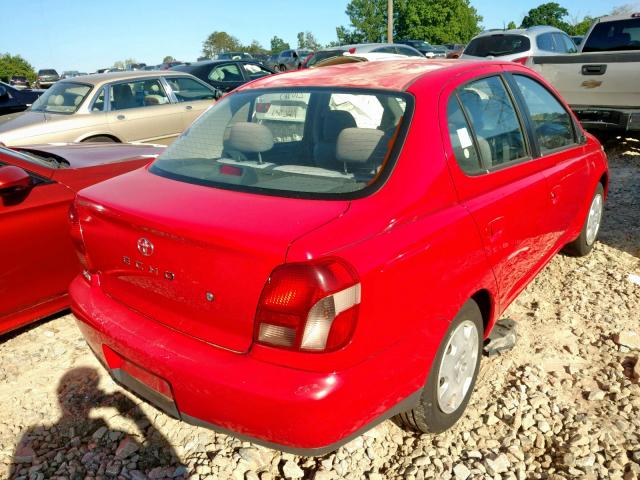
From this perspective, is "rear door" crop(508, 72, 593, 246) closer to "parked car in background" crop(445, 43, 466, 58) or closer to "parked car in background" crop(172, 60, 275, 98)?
"parked car in background" crop(172, 60, 275, 98)

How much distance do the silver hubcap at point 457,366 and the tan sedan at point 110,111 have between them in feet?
20.1

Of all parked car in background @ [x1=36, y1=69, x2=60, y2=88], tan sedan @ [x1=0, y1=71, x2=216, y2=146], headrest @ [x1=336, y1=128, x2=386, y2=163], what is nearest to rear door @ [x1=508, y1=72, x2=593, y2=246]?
headrest @ [x1=336, y1=128, x2=386, y2=163]

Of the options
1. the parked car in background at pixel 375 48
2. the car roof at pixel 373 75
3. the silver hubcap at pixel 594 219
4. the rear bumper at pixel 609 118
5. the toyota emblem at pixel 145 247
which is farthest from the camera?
the parked car in background at pixel 375 48

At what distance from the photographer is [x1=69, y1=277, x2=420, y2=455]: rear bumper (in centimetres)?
179

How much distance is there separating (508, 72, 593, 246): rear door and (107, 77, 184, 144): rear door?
5813 millimetres

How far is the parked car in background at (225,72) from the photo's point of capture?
11.9 meters

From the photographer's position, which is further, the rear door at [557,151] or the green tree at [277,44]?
the green tree at [277,44]

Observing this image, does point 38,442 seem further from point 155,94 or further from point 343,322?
point 155,94

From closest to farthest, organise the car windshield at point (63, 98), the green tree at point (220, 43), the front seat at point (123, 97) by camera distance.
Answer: the car windshield at point (63, 98), the front seat at point (123, 97), the green tree at point (220, 43)

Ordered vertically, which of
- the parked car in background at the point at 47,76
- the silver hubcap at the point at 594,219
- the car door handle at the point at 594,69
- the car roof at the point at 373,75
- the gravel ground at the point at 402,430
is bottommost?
the parked car in background at the point at 47,76

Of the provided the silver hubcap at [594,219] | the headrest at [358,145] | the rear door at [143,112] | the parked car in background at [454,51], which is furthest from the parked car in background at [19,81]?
the headrest at [358,145]

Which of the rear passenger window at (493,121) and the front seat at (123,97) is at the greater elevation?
the rear passenger window at (493,121)

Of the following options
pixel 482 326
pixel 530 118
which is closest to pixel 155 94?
pixel 530 118

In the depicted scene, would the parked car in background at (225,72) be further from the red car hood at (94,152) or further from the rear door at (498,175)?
the rear door at (498,175)
